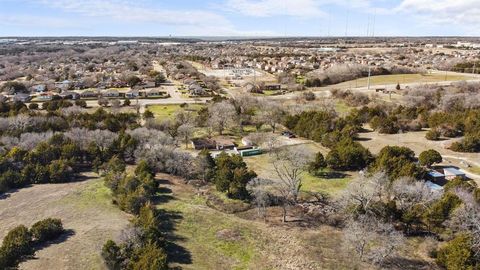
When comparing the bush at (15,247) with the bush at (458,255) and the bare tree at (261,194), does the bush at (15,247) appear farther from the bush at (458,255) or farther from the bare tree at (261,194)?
the bush at (458,255)

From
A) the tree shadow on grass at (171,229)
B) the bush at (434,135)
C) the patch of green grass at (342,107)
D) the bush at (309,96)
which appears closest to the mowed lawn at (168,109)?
the bush at (309,96)

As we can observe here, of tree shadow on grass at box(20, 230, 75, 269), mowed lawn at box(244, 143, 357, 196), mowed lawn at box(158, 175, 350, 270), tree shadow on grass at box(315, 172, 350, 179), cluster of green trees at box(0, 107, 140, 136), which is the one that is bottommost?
tree shadow on grass at box(20, 230, 75, 269)

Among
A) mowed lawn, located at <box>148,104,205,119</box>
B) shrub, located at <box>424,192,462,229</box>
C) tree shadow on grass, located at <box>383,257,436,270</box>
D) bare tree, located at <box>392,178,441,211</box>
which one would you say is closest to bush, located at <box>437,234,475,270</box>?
tree shadow on grass, located at <box>383,257,436,270</box>

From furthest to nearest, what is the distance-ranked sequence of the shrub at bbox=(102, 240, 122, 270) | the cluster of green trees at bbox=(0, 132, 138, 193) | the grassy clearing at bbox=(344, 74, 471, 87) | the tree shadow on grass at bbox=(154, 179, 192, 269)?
the grassy clearing at bbox=(344, 74, 471, 87)
the cluster of green trees at bbox=(0, 132, 138, 193)
the tree shadow on grass at bbox=(154, 179, 192, 269)
the shrub at bbox=(102, 240, 122, 270)

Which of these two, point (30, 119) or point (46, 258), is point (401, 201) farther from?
point (30, 119)

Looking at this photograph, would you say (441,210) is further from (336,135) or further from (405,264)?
(336,135)

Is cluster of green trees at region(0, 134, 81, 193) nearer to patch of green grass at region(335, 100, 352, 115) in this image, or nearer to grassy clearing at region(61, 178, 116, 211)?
grassy clearing at region(61, 178, 116, 211)

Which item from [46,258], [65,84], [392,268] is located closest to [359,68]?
[65,84]
